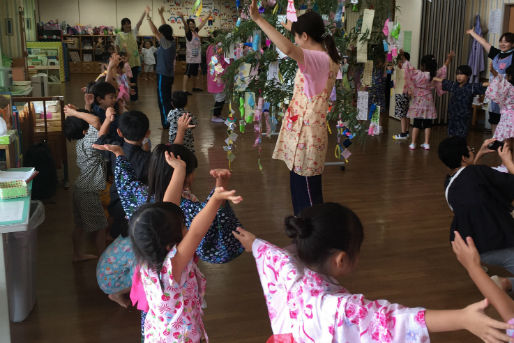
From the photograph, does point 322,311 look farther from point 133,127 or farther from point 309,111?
point 309,111

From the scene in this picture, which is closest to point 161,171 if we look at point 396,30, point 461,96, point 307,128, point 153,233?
point 153,233

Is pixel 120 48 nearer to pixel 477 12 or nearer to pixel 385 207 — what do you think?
pixel 477 12

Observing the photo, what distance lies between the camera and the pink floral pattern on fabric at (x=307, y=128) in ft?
11.7

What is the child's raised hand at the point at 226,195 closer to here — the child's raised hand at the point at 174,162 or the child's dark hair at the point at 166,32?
the child's raised hand at the point at 174,162

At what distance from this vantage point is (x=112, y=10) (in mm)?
17344

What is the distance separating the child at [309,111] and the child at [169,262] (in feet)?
5.38

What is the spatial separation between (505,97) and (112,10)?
13956 millimetres

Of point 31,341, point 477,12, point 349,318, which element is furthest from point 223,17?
point 349,318

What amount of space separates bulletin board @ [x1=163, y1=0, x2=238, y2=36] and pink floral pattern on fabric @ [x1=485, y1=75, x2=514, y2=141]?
1224 centimetres

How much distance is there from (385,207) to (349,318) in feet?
11.1

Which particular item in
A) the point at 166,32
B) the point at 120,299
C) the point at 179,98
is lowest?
the point at 120,299

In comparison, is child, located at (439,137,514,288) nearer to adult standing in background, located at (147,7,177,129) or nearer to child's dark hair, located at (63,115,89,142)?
child's dark hair, located at (63,115,89,142)

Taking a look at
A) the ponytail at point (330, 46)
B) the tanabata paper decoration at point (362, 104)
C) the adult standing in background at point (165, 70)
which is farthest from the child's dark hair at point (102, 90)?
the adult standing in background at point (165, 70)

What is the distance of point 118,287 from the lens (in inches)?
121
